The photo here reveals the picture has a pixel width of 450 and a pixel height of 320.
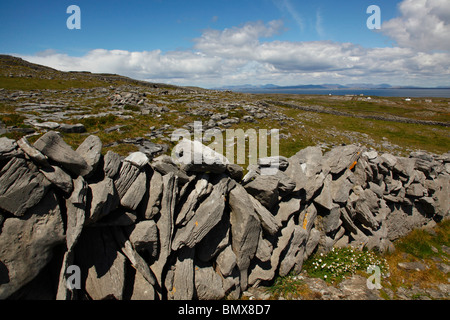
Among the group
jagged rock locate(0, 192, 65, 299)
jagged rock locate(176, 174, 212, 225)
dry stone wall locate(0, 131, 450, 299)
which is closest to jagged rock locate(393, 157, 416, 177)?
dry stone wall locate(0, 131, 450, 299)

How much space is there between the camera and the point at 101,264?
6.57 meters

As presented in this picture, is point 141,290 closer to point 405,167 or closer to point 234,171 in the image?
point 234,171

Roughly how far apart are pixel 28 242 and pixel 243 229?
21.2 feet

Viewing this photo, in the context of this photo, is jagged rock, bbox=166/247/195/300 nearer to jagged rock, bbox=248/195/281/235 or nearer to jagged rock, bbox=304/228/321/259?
jagged rock, bbox=248/195/281/235

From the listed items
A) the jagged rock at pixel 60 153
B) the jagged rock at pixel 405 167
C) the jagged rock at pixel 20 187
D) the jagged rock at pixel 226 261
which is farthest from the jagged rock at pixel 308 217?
the jagged rock at pixel 20 187

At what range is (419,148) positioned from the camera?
35875 mm

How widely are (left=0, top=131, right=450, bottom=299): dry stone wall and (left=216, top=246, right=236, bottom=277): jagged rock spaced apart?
0.13ft

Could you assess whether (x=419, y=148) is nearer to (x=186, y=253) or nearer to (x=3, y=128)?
(x=186, y=253)

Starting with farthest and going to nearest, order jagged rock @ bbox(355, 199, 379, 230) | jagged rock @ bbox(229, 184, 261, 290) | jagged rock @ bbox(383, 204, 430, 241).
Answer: jagged rock @ bbox(383, 204, 430, 241), jagged rock @ bbox(355, 199, 379, 230), jagged rock @ bbox(229, 184, 261, 290)

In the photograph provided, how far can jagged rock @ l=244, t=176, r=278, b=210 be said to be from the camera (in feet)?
30.1

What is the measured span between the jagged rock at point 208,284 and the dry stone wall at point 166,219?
0.04 m

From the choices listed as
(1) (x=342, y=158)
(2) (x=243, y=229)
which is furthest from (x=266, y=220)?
(1) (x=342, y=158)

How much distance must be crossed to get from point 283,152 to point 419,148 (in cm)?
3092

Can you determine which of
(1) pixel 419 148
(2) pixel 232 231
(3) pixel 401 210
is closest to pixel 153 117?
(2) pixel 232 231
